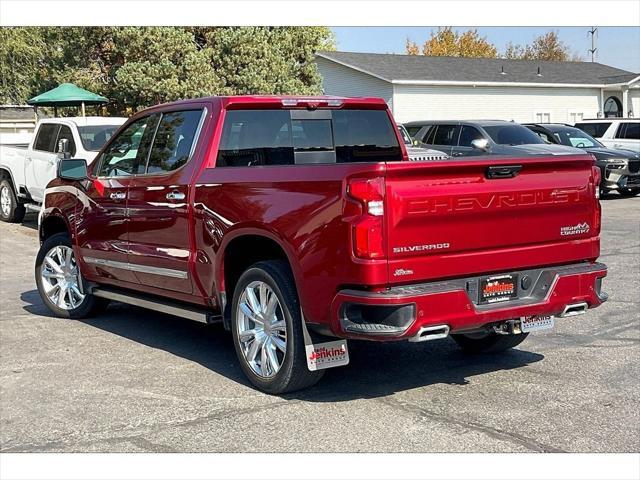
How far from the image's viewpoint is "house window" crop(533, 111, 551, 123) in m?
36.6

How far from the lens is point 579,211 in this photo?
17.9ft

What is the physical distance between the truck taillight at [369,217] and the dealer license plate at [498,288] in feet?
2.54

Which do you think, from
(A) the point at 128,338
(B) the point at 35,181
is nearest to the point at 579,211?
(A) the point at 128,338

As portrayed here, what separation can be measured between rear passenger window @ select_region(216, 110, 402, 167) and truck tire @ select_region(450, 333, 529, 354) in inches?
66.3

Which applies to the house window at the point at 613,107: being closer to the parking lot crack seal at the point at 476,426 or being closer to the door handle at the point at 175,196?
the door handle at the point at 175,196

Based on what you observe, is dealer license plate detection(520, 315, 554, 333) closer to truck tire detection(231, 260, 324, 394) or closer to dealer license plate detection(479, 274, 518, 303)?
dealer license plate detection(479, 274, 518, 303)

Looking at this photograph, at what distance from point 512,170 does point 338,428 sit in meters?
1.87

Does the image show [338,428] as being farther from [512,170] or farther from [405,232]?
[512,170]

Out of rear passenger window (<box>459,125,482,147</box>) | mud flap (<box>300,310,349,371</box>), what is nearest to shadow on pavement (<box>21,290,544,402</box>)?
mud flap (<box>300,310,349,371</box>)

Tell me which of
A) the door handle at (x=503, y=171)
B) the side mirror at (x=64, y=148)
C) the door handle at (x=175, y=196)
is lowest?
the side mirror at (x=64, y=148)

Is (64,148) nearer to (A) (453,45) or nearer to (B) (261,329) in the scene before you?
(B) (261,329)

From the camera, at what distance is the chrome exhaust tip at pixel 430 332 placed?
4754 mm

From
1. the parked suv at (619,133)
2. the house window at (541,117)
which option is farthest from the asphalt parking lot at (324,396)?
the house window at (541,117)

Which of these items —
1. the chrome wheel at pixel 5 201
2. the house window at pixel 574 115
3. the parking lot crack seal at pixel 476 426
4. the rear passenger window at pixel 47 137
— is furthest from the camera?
the house window at pixel 574 115
